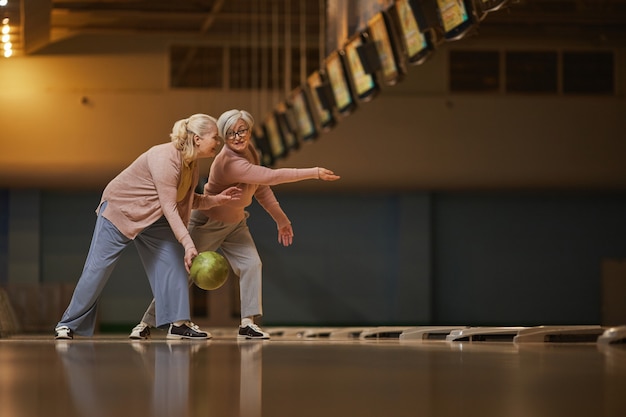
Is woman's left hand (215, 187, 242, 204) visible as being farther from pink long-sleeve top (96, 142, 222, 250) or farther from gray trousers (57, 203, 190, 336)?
gray trousers (57, 203, 190, 336)

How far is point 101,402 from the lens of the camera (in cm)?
285

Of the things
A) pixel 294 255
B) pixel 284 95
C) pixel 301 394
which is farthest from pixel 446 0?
pixel 294 255

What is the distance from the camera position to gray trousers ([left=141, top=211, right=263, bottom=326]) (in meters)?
7.08

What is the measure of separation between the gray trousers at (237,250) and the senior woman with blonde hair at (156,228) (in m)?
0.31

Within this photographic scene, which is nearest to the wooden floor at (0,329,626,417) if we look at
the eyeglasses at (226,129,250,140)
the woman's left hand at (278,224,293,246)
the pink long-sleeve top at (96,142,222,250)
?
the pink long-sleeve top at (96,142,222,250)

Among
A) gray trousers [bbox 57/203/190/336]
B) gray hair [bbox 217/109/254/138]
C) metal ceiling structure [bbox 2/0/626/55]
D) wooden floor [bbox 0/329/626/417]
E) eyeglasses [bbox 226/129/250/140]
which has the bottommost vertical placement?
wooden floor [bbox 0/329/626/417]

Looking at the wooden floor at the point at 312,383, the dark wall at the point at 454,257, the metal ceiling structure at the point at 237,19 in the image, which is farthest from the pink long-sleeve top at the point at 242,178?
the dark wall at the point at 454,257

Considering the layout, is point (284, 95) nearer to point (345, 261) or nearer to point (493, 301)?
point (345, 261)

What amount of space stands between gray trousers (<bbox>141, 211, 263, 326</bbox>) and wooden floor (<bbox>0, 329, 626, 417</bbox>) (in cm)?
186

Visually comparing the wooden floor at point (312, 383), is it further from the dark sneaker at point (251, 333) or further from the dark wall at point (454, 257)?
the dark wall at point (454, 257)

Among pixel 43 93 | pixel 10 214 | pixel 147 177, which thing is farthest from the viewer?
pixel 10 214

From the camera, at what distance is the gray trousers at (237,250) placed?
7.08m

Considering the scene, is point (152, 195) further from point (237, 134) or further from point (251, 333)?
point (251, 333)

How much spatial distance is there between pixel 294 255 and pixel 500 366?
63.6ft
